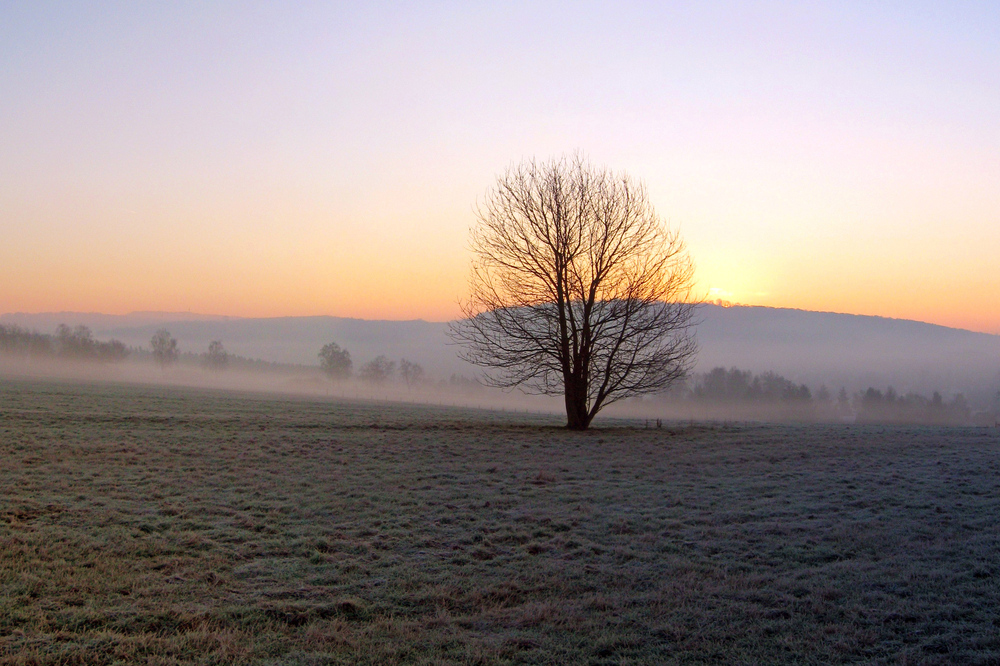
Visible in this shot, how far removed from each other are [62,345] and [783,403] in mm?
141911

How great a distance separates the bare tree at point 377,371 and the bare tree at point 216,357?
30762 mm

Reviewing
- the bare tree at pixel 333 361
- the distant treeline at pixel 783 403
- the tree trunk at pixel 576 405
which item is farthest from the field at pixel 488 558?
the bare tree at pixel 333 361

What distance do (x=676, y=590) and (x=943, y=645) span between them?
270cm

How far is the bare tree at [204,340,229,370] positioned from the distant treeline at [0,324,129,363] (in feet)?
57.9

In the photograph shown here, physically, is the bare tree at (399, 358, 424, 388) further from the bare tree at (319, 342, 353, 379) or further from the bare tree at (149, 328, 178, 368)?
the bare tree at (149, 328, 178, 368)

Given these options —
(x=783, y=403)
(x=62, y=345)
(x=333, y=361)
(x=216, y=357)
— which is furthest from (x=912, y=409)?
(x=62, y=345)

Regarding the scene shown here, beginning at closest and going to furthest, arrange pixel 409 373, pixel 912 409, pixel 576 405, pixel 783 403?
pixel 576 405 < pixel 912 409 < pixel 783 403 < pixel 409 373

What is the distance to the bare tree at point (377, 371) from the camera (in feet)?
444

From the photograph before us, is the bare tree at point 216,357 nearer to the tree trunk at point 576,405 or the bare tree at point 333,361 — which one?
the bare tree at point 333,361

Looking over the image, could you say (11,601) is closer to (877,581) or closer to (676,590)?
(676,590)

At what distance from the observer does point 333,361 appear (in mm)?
120750

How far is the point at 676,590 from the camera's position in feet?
25.5

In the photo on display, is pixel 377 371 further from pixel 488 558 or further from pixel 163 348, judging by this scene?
pixel 488 558

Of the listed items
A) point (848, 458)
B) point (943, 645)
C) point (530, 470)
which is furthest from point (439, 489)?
point (848, 458)
